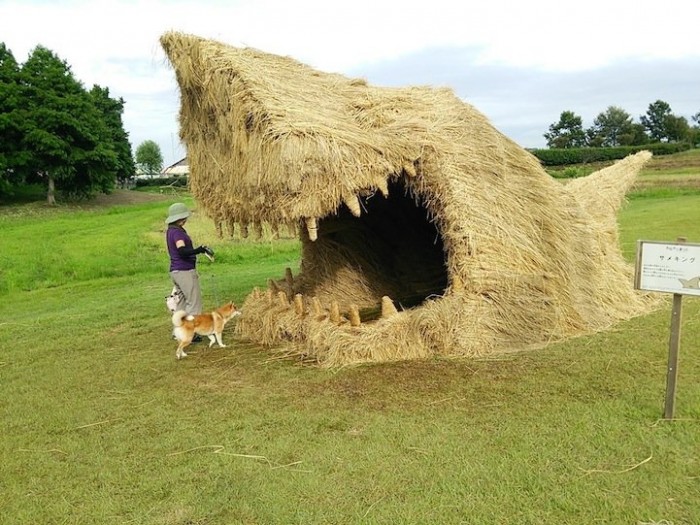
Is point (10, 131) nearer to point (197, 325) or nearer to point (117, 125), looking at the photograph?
point (117, 125)

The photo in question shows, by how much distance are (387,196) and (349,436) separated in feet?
12.6

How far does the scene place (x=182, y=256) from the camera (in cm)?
805

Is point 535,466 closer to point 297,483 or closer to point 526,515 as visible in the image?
point 526,515

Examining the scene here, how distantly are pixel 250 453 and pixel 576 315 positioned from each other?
15.2 ft

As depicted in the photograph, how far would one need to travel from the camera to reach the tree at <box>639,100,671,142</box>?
8019 cm

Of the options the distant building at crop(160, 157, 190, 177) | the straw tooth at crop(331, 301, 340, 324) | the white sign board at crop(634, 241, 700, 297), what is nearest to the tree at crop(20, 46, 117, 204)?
the distant building at crop(160, 157, 190, 177)

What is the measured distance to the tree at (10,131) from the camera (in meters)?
43.1

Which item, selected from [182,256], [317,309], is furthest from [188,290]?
[317,309]

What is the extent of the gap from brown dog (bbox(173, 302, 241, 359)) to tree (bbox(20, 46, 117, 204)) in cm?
4123

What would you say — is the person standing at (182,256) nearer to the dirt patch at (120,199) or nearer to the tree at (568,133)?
the dirt patch at (120,199)

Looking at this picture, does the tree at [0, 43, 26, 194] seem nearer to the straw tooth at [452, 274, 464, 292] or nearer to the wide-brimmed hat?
the wide-brimmed hat

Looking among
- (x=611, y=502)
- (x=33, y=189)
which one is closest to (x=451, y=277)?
(x=611, y=502)

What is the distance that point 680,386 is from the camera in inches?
223

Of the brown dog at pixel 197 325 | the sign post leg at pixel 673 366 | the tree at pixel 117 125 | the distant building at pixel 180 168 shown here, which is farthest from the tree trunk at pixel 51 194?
the sign post leg at pixel 673 366
